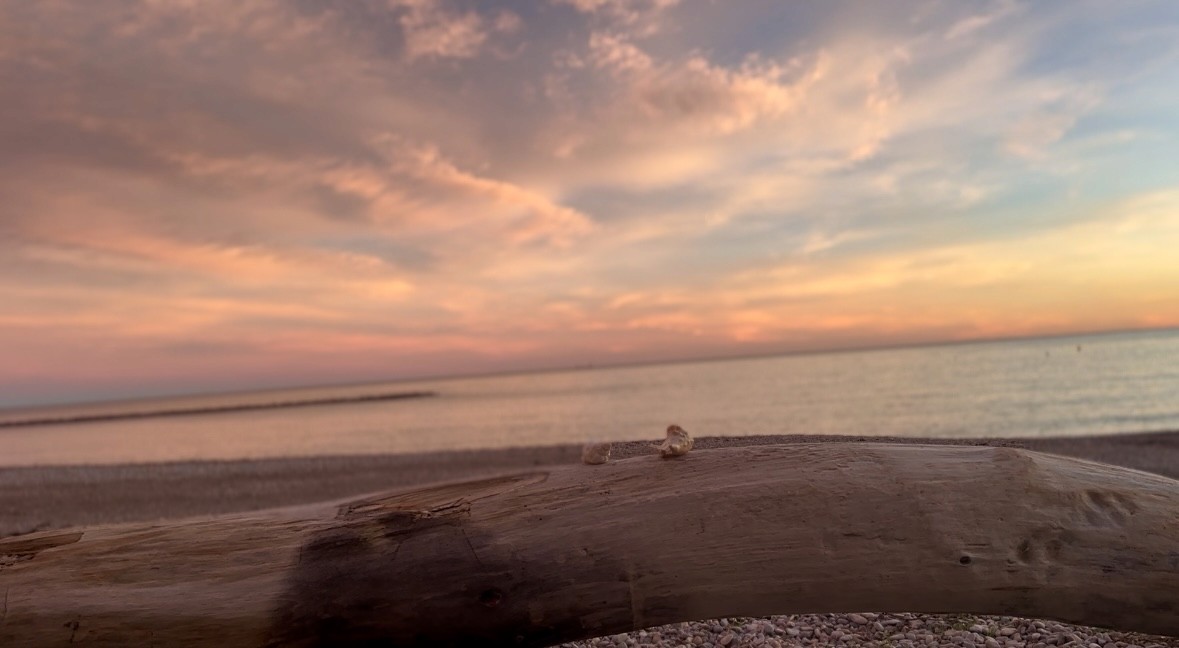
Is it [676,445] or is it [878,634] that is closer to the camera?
[676,445]

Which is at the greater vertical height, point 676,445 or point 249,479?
point 676,445

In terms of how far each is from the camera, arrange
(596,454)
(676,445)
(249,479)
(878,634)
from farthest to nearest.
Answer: (249,479), (878,634), (596,454), (676,445)

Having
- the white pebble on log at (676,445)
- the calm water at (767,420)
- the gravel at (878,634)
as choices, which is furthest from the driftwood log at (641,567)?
the calm water at (767,420)

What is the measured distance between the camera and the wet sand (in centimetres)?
1634

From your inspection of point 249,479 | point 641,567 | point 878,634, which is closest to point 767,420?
point 249,479

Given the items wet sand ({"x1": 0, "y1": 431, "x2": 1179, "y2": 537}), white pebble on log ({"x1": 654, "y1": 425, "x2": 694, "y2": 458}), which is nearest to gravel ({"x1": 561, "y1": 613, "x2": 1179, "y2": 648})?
white pebble on log ({"x1": 654, "y1": 425, "x2": 694, "y2": 458})

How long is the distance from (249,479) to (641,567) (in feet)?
69.8

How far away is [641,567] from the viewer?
3551 millimetres

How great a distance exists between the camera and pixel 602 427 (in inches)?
1556

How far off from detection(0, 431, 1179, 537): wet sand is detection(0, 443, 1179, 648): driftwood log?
489 inches

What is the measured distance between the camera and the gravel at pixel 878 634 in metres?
4.70

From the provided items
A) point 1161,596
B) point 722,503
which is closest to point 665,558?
point 722,503

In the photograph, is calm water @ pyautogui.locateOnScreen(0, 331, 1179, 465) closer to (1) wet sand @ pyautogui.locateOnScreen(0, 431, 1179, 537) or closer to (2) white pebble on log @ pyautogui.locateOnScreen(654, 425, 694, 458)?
(1) wet sand @ pyautogui.locateOnScreen(0, 431, 1179, 537)

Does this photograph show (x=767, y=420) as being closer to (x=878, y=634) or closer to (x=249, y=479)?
(x=249, y=479)
